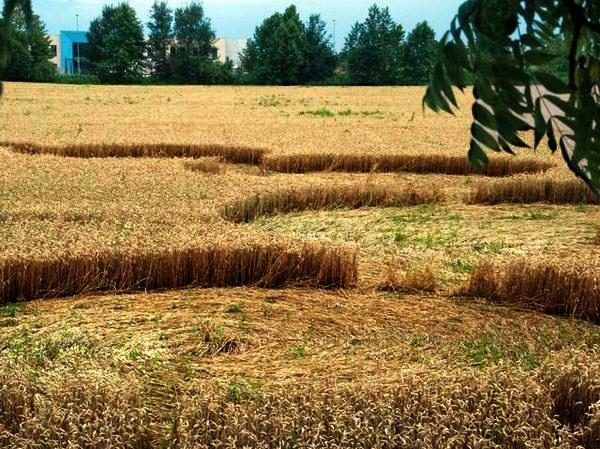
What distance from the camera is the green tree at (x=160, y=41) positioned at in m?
77.6

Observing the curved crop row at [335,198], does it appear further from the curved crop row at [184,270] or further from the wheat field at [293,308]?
the curved crop row at [184,270]

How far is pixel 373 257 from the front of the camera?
8.79 meters

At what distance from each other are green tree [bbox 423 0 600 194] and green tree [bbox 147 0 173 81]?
76717 millimetres

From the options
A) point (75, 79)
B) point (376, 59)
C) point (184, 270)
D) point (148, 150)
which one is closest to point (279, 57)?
point (376, 59)

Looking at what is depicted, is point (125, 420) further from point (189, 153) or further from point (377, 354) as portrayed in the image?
point (189, 153)

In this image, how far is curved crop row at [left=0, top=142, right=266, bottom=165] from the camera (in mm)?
17688

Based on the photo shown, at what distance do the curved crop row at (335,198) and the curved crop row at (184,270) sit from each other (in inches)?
130

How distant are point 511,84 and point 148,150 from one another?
17.1 metres

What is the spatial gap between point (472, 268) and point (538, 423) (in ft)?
13.8

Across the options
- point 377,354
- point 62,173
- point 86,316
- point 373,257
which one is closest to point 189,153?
point 62,173

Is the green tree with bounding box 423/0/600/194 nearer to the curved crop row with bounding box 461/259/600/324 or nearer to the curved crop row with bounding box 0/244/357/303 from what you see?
the curved crop row with bounding box 461/259/600/324

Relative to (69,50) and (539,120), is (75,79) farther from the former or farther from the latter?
(539,120)

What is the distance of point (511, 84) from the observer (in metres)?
1.71

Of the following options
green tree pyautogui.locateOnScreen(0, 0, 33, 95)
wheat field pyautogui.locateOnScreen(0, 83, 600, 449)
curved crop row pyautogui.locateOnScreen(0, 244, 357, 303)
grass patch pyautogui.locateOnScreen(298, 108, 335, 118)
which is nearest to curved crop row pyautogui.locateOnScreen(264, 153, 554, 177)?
wheat field pyautogui.locateOnScreen(0, 83, 600, 449)
